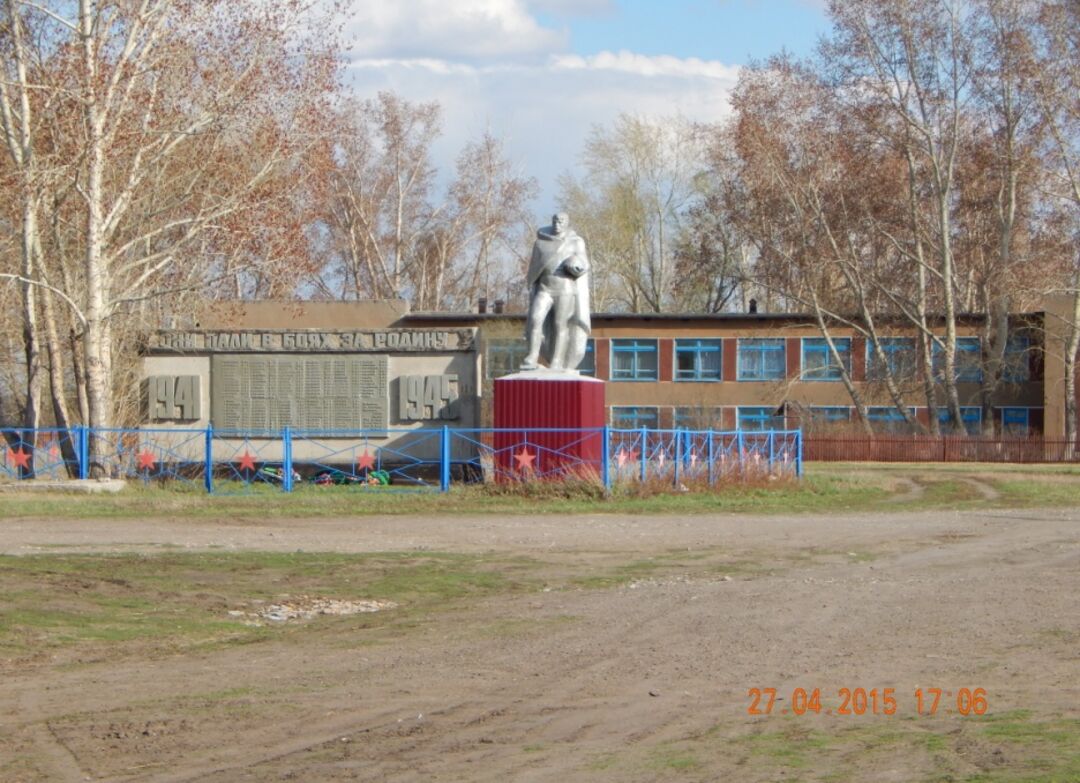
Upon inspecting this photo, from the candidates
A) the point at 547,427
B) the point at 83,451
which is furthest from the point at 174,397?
the point at 547,427

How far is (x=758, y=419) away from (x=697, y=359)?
3.50m

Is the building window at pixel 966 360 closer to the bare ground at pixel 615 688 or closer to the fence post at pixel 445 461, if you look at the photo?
the fence post at pixel 445 461

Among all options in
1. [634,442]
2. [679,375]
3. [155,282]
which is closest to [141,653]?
[634,442]

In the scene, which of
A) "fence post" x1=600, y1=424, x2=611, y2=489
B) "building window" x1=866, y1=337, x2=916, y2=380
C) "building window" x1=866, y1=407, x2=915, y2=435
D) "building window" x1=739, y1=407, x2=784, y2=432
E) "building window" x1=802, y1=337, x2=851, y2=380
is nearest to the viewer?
"fence post" x1=600, y1=424, x2=611, y2=489

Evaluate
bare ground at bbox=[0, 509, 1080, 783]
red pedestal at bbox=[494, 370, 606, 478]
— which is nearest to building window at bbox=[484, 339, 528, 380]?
red pedestal at bbox=[494, 370, 606, 478]

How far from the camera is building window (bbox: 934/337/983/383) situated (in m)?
55.3

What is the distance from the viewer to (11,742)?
7.99 meters

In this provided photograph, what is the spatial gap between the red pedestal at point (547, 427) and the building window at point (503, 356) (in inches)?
747

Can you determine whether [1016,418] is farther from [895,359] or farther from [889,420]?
[895,359]

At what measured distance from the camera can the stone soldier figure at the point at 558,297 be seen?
2777 cm

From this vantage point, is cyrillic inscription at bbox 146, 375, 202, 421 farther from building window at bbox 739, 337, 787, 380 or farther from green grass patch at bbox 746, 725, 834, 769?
building window at bbox 739, 337, 787, 380

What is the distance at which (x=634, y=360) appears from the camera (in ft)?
198

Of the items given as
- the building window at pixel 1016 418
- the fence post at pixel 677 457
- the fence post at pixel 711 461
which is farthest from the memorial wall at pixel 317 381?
the building window at pixel 1016 418
